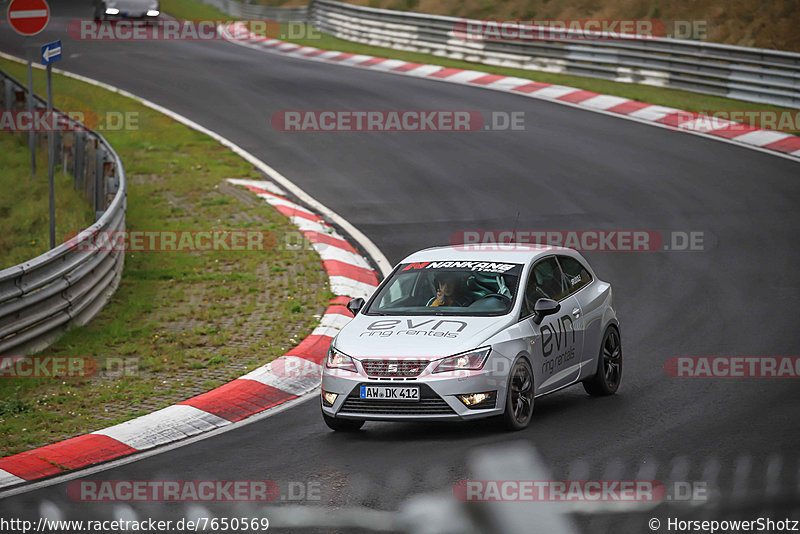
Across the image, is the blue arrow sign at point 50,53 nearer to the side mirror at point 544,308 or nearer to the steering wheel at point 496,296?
the steering wheel at point 496,296

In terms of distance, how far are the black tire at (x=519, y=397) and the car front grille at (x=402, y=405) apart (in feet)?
1.63

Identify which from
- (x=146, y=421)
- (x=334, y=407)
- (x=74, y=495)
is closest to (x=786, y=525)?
(x=334, y=407)

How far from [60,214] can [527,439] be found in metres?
11.1

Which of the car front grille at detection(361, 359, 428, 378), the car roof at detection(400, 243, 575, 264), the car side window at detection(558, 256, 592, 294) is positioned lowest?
the car front grille at detection(361, 359, 428, 378)

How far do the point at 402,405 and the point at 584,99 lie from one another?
17.5 meters

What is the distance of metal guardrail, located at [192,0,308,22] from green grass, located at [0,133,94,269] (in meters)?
22.4

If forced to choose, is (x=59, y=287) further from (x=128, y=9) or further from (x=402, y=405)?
(x=128, y=9)

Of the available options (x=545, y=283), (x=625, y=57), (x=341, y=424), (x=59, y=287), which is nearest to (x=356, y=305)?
(x=341, y=424)

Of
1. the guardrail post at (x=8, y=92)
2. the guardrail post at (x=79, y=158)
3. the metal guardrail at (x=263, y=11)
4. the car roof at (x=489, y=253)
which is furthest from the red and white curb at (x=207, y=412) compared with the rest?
the metal guardrail at (x=263, y=11)

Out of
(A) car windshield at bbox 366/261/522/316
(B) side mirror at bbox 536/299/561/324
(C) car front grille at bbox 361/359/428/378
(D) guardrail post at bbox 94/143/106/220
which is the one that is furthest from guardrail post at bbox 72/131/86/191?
(B) side mirror at bbox 536/299/561/324

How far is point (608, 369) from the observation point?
10992 mm

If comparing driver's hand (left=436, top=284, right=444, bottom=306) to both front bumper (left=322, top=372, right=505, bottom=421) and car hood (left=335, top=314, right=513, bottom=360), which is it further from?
front bumper (left=322, top=372, right=505, bottom=421)

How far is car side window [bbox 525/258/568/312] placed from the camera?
10319 mm

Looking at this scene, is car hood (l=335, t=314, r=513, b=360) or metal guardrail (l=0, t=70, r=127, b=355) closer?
car hood (l=335, t=314, r=513, b=360)
